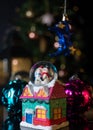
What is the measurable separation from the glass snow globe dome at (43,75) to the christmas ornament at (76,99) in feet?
0.35

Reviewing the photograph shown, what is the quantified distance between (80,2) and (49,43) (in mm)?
380

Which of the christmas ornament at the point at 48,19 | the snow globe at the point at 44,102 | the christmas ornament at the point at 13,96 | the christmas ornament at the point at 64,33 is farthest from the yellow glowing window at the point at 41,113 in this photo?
the christmas ornament at the point at 48,19

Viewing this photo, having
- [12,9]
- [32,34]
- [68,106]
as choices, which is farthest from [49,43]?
[68,106]

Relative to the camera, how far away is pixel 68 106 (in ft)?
2.91

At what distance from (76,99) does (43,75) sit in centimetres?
15

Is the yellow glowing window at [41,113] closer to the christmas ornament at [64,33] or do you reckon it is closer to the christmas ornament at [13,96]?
the christmas ornament at [13,96]

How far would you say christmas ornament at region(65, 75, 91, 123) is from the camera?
891mm

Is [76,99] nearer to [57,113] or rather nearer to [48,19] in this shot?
[57,113]

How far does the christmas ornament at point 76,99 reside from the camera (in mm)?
891

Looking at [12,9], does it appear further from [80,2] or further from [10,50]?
[80,2]

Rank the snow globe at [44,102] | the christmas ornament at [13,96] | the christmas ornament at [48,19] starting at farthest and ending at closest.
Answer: the christmas ornament at [48,19], the christmas ornament at [13,96], the snow globe at [44,102]

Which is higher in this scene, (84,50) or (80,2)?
(80,2)

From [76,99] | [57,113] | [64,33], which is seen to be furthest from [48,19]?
[57,113]

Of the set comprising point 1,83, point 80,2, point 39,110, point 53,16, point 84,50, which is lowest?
point 39,110
